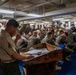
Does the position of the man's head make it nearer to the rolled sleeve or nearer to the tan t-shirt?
the tan t-shirt

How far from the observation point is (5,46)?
1814 mm

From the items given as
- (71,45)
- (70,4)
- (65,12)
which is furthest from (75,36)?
(70,4)

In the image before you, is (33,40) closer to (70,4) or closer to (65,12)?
(65,12)

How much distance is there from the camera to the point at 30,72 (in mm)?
2611

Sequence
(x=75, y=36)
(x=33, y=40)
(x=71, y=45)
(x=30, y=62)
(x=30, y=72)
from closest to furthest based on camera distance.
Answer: (x=30, y=62) < (x=30, y=72) < (x=33, y=40) < (x=71, y=45) < (x=75, y=36)

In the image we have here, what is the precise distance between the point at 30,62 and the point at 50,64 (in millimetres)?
705

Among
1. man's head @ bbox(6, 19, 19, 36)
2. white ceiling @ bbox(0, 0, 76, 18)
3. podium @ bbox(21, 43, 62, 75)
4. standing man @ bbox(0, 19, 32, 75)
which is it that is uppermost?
white ceiling @ bbox(0, 0, 76, 18)

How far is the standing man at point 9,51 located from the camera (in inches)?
71.7

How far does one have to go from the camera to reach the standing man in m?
1.82

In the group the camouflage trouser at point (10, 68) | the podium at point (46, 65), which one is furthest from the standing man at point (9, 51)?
the podium at point (46, 65)

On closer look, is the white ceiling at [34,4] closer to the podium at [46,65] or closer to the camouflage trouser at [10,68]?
the podium at [46,65]

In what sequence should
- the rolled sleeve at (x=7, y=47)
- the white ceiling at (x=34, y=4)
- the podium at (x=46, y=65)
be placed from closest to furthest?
the rolled sleeve at (x=7, y=47) < the podium at (x=46, y=65) < the white ceiling at (x=34, y=4)

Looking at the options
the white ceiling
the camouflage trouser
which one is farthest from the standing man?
the white ceiling

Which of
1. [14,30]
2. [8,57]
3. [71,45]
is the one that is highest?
[14,30]
